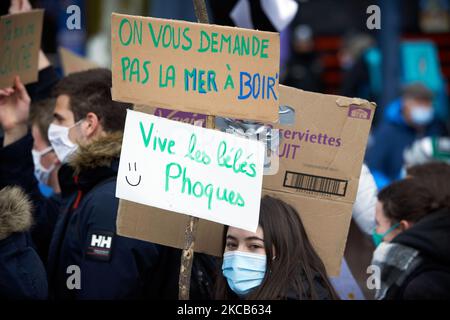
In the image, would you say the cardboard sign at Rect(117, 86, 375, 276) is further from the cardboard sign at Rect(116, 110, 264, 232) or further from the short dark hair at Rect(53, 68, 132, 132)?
the short dark hair at Rect(53, 68, 132, 132)

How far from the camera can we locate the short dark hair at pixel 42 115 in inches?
167

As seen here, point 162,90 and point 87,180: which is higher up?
point 162,90

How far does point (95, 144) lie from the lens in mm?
3279

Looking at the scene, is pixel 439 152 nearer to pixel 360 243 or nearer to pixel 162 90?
pixel 360 243

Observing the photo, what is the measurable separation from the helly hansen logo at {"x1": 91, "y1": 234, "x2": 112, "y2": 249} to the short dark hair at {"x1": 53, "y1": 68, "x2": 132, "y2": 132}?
0.56m

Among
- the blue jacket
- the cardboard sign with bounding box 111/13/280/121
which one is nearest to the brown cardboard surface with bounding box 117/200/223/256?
the cardboard sign with bounding box 111/13/280/121

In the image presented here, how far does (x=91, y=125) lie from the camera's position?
3428 mm

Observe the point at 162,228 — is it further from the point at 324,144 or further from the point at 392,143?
the point at 392,143

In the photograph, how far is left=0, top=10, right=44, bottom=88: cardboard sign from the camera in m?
3.64

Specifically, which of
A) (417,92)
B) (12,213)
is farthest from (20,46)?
(417,92)

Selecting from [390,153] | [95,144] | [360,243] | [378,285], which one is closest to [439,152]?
[390,153]
